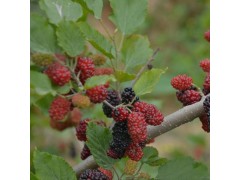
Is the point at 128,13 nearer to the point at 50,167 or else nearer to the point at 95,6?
the point at 95,6

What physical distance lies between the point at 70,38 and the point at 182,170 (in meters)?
0.25

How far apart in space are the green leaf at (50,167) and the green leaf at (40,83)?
3.1 inches

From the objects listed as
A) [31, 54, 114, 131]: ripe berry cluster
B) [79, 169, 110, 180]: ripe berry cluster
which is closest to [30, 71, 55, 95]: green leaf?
[31, 54, 114, 131]: ripe berry cluster

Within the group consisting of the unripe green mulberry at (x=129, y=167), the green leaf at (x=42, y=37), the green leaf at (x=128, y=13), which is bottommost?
the unripe green mulberry at (x=129, y=167)

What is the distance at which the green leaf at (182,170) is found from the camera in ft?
2.55

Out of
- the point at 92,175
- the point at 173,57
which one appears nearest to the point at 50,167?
the point at 92,175

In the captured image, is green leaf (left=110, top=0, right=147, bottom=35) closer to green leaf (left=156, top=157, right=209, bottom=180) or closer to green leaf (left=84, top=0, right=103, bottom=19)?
green leaf (left=84, top=0, right=103, bottom=19)

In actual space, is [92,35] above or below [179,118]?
above

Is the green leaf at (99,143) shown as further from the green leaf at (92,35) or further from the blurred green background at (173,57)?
the blurred green background at (173,57)

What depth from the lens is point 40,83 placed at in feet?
2.34

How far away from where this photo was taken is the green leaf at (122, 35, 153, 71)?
2.71 ft

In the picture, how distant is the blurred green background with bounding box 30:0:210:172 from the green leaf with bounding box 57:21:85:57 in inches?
30.9

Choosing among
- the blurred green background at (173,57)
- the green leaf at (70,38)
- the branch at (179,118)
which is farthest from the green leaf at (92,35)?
the blurred green background at (173,57)
